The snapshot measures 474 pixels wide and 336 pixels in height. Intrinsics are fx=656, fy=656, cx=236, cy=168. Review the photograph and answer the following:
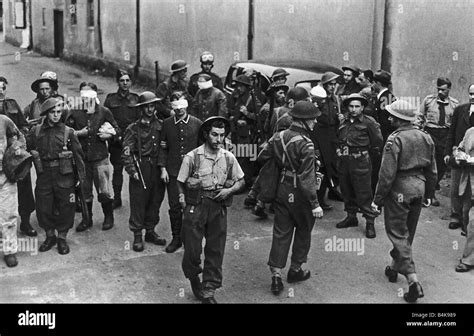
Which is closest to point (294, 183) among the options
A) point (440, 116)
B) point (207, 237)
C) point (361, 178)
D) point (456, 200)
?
point (207, 237)

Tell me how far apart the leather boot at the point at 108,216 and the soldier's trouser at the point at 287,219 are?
271 cm

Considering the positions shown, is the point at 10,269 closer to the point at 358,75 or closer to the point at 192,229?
the point at 192,229

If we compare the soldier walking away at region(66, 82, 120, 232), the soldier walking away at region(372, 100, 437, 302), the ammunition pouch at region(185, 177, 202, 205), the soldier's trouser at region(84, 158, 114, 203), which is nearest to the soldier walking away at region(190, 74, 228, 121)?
the soldier walking away at region(66, 82, 120, 232)

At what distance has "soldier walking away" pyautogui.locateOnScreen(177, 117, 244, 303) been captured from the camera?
6340mm

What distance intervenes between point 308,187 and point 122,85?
3.59 meters

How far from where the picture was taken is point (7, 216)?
7348 millimetres

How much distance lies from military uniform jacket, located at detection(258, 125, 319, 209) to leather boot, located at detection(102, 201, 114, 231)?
2.88m

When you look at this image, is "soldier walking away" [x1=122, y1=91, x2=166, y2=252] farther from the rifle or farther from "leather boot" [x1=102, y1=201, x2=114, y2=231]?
"leather boot" [x1=102, y1=201, x2=114, y2=231]

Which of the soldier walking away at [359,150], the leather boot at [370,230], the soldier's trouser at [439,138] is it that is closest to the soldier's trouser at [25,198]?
the soldier walking away at [359,150]

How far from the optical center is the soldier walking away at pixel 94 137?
8367 millimetres

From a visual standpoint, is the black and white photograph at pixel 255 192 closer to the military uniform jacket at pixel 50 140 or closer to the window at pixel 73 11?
the military uniform jacket at pixel 50 140

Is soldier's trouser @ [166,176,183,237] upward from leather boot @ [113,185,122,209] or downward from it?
upward
